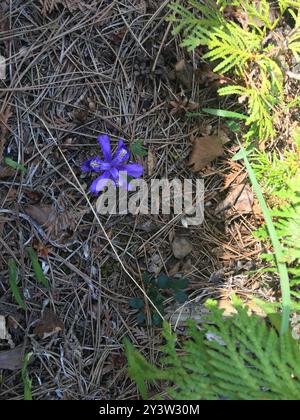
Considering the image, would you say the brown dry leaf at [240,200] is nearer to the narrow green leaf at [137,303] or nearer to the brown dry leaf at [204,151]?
the brown dry leaf at [204,151]

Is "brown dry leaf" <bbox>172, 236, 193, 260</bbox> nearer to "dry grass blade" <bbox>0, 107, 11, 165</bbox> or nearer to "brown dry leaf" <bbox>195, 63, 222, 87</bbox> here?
"brown dry leaf" <bbox>195, 63, 222, 87</bbox>

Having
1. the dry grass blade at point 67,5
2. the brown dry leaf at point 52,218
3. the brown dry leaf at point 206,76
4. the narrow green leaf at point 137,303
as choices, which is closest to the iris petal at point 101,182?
the brown dry leaf at point 52,218

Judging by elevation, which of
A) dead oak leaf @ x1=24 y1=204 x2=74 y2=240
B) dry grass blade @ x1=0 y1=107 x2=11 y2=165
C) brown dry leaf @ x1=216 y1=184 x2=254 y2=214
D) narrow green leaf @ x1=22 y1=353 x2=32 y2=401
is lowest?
narrow green leaf @ x1=22 y1=353 x2=32 y2=401

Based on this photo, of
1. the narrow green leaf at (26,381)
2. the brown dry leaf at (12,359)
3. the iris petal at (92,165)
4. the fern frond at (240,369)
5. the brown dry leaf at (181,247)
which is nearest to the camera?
the fern frond at (240,369)

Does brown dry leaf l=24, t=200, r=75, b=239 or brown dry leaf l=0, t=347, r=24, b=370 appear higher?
brown dry leaf l=24, t=200, r=75, b=239

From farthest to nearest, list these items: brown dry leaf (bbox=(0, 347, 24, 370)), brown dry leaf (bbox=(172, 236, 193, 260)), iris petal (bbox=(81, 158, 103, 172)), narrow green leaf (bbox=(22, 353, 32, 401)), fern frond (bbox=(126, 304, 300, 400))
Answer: brown dry leaf (bbox=(172, 236, 193, 260)) → iris petal (bbox=(81, 158, 103, 172)) → brown dry leaf (bbox=(0, 347, 24, 370)) → narrow green leaf (bbox=(22, 353, 32, 401)) → fern frond (bbox=(126, 304, 300, 400))

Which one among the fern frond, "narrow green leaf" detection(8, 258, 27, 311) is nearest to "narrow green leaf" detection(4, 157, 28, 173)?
"narrow green leaf" detection(8, 258, 27, 311)

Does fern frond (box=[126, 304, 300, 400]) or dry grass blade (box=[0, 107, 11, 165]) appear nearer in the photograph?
fern frond (box=[126, 304, 300, 400])
